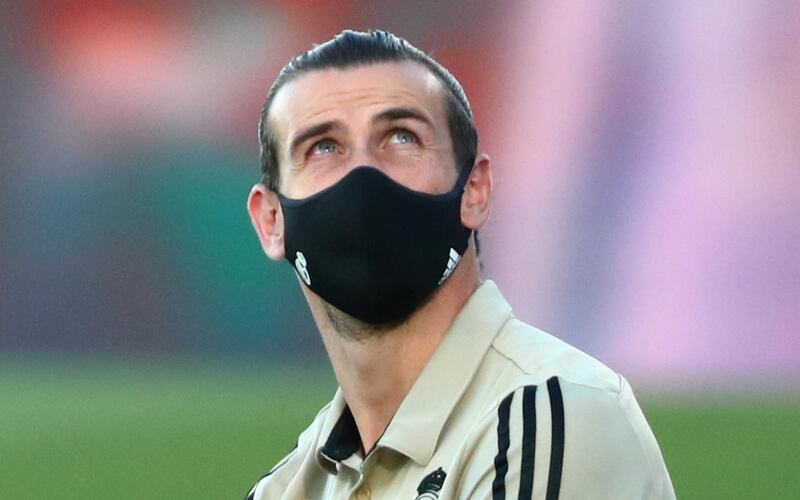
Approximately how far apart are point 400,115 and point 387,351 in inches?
14.2

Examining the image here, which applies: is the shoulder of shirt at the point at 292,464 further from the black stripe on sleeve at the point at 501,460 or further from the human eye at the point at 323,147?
the black stripe on sleeve at the point at 501,460

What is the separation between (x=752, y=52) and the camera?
599 cm

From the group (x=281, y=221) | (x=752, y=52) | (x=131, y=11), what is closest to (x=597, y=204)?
(x=752, y=52)

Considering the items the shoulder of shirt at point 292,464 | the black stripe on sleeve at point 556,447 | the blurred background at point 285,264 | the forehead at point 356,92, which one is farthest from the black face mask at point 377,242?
the blurred background at point 285,264

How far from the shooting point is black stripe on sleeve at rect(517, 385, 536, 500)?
1850 mm

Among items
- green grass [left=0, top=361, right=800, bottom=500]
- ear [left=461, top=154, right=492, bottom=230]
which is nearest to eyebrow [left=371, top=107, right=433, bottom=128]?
ear [left=461, top=154, right=492, bottom=230]

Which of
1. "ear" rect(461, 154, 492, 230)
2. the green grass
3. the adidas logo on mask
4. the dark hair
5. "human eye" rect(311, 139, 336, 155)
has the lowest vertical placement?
the green grass

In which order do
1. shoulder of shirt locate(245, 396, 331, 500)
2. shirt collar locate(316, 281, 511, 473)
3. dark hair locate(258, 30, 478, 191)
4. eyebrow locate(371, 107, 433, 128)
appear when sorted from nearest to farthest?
1. shirt collar locate(316, 281, 511, 473)
2. eyebrow locate(371, 107, 433, 128)
3. dark hair locate(258, 30, 478, 191)
4. shoulder of shirt locate(245, 396, 331, 500)

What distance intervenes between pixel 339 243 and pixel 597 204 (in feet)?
12.8

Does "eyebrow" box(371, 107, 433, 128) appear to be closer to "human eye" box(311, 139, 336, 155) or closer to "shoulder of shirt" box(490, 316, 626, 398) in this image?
"human eye" box(311, 139, 336, 155)

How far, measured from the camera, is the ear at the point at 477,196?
2.32 metres

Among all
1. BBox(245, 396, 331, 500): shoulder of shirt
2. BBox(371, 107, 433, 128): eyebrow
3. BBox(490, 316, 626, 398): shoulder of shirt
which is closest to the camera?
BBox(490, 316, 626, 398): shoulder of shirt

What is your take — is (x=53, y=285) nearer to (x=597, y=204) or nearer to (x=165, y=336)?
(x=165, y=336)

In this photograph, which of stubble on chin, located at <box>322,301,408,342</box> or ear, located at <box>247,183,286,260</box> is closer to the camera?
stubble on chin, located at <box>322,301,408,342</box>
